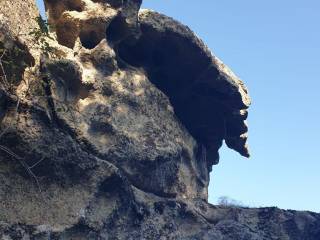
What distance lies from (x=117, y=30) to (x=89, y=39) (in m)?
1.18

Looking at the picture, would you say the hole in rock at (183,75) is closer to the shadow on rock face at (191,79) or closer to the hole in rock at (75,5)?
the shadow on rock face at (191,79)

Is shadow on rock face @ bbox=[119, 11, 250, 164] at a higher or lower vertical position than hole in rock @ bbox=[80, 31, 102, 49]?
higher

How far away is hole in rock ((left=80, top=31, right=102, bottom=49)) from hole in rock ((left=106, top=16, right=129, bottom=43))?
52 centimetres

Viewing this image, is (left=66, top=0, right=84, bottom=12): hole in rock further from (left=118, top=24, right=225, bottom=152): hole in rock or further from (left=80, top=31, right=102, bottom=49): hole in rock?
(left=118, top=24, right=225, bottom=152): hole in rock

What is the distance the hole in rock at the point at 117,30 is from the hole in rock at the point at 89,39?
0.52 metres

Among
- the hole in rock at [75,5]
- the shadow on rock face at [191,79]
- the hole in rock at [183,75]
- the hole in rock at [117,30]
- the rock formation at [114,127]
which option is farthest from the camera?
the hole in rock at [183,75]

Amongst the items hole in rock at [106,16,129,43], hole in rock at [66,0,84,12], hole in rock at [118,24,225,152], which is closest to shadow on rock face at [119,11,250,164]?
hole in rock at [118,24,225,152]

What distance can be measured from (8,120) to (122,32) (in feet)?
21.6

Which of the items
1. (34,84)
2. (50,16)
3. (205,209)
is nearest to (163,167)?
(205,209)

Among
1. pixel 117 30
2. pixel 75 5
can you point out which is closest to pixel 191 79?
pixel 117 30

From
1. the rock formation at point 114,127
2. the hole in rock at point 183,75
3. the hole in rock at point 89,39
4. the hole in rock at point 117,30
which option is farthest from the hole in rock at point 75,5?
the hole in rock at point 183,75

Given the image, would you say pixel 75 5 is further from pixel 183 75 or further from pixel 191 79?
pixel 191 79

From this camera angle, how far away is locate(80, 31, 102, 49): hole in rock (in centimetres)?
1505

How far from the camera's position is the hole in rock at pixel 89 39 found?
1505cm
